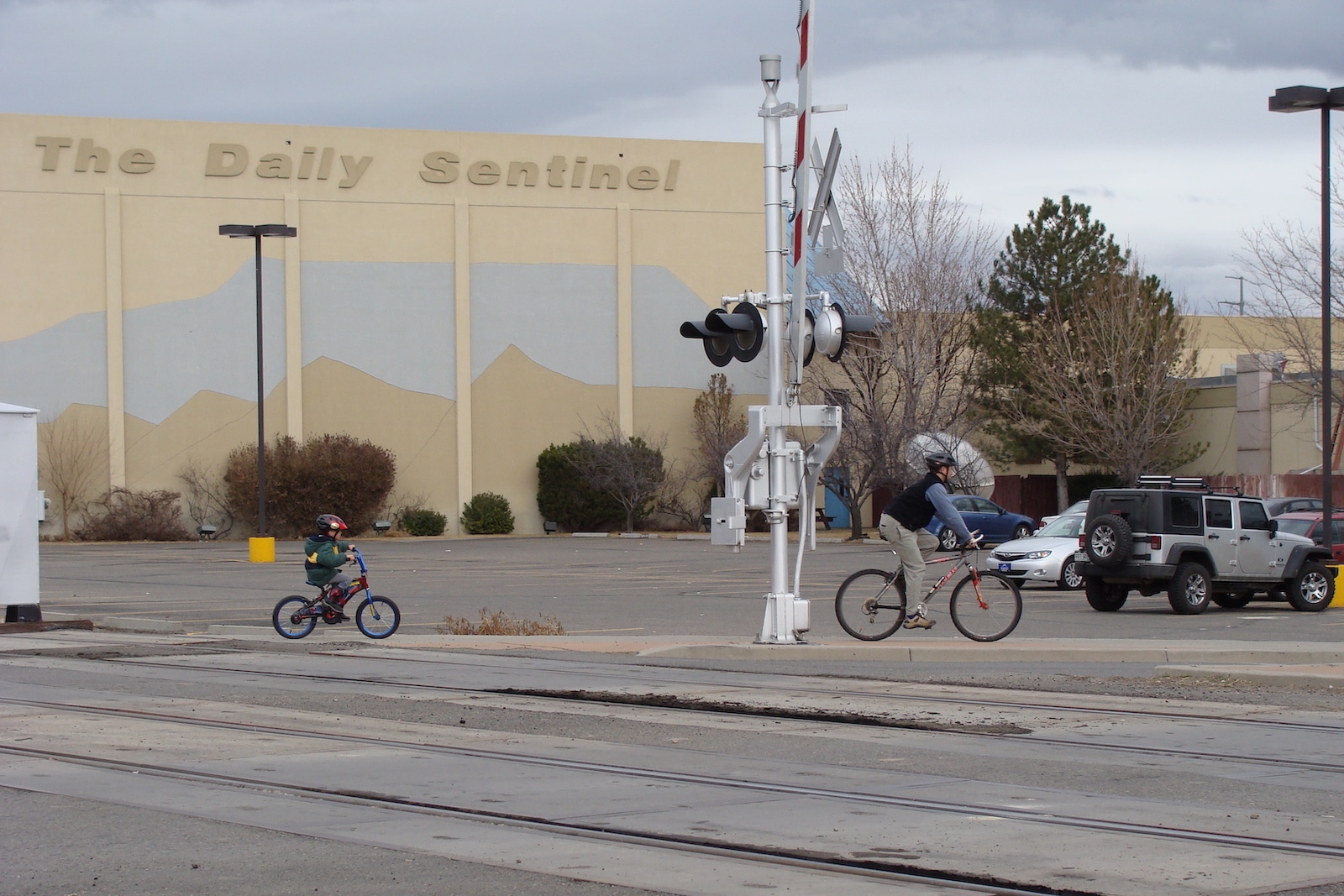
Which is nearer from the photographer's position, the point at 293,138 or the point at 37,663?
the point at 37,663

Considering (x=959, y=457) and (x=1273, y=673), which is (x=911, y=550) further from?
(x=959, y=457)

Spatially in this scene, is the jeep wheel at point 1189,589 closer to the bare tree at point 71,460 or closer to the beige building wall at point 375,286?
the beige building wall at point 375,286

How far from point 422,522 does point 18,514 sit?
35.7 metres

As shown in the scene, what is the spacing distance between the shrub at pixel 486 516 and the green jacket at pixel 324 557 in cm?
3715

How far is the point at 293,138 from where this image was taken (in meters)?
54.6

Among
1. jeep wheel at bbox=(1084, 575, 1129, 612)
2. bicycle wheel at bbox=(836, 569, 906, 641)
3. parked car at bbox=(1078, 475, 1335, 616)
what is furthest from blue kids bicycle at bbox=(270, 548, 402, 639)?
jeep wheel at bbox=(1084, 575, 1129, 612)

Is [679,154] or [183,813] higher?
[679,154]

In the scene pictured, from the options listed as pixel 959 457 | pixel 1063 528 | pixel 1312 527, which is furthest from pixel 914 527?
pixel 959 457

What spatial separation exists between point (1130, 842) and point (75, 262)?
51837 millimetres

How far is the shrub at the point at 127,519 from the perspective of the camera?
51.9 m

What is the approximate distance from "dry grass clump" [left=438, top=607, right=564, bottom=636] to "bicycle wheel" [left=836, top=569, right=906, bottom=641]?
3910mm

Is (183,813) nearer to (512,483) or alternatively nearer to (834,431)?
(834,431)

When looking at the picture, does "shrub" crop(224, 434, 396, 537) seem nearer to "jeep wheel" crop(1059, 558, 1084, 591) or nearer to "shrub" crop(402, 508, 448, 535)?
"shrub" crop(402, 508, 448, 535)

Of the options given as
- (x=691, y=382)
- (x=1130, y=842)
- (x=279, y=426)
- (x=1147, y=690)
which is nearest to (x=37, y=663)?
(x=1147, y=690)
